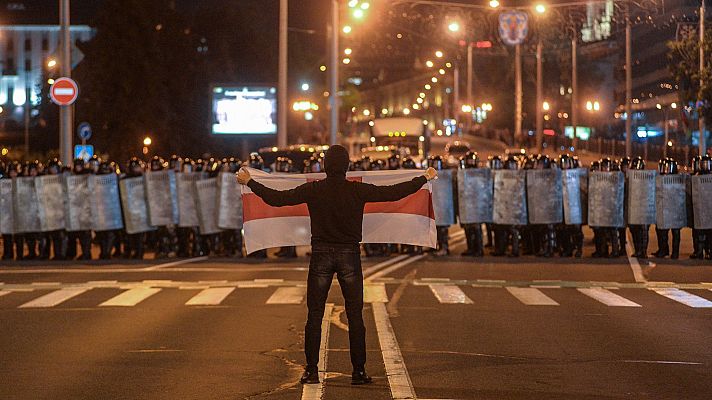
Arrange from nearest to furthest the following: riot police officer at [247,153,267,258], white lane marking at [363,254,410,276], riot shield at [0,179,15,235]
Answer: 1. white lane marking at [363,254,410,276]
2. riot police officer at [247,153,267,258]
3. riot shield at [0,179,15,235]

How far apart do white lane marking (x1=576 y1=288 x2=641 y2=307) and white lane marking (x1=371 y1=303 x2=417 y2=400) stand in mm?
3452

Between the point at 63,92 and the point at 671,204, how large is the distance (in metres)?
15.7

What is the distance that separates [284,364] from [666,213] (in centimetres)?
1503

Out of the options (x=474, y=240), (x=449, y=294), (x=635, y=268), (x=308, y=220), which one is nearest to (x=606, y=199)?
(x=635, y=268)

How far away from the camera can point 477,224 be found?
86.4 ft

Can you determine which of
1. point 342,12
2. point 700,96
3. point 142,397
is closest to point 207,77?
point 342,12

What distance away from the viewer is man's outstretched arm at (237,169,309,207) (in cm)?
1048

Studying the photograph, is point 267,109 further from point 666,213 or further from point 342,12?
point 666,213

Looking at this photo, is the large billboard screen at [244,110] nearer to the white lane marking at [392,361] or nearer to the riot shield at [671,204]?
the riot shield at [671,204]

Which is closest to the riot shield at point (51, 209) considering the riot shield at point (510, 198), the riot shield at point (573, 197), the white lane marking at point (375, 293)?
the white lane marking at point (375, 293)

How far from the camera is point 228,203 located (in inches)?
1016

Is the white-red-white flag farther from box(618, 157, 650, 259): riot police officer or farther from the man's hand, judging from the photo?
box(618, 157, 650, 259): riot police officer

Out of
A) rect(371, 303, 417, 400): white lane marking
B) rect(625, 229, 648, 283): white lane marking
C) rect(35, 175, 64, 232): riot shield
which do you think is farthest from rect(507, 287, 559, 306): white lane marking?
rect(35, 175, 64, 232): riot shield

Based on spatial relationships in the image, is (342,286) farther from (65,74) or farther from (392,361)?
(65,74)
